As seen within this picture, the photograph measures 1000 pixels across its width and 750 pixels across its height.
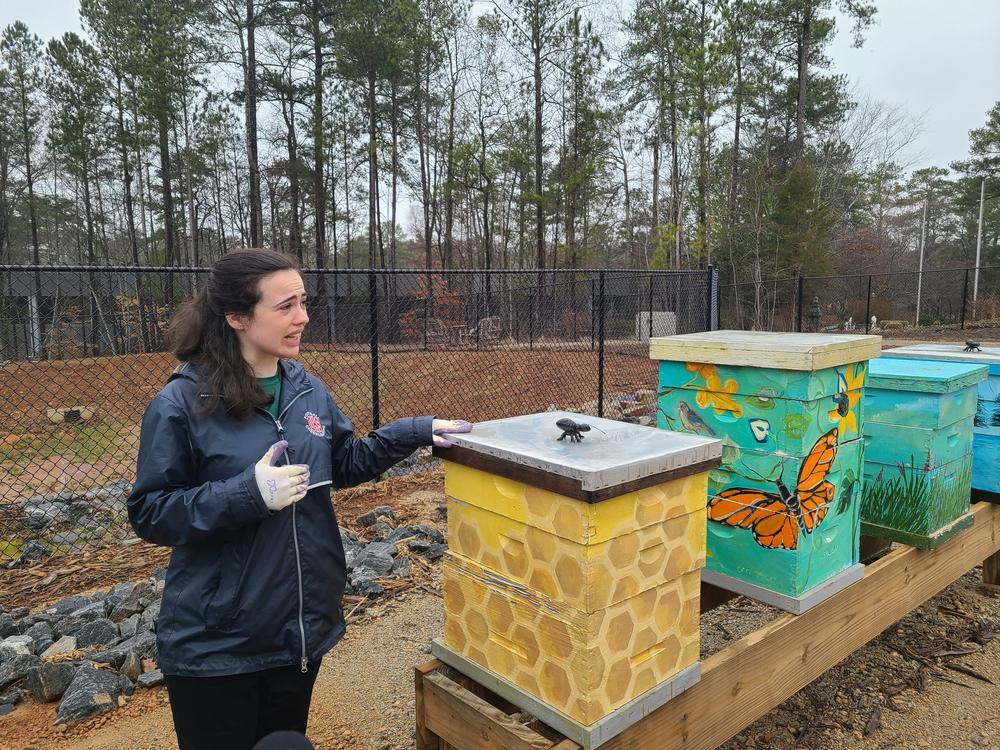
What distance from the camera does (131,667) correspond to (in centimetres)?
291

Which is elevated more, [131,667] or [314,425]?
[314,425]

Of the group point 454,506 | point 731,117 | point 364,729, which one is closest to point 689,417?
point 454,506

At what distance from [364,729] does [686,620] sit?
1524mm

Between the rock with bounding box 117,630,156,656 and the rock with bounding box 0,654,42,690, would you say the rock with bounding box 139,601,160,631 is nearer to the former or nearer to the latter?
the rock with bounding box 117,630,156,656

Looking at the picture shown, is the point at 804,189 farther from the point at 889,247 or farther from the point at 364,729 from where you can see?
the point at 364,729

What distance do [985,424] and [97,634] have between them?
450 cm

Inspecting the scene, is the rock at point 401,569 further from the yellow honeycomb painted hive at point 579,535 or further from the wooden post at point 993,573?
the wooden post at point 993,573

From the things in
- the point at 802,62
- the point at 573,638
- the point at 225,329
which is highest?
the point at 802,62

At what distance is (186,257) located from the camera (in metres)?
37.8

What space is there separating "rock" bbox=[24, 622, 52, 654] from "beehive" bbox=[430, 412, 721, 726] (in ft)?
8.10

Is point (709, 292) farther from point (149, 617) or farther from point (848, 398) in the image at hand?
point (149, 617)

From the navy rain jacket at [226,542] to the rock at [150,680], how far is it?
1.55 meters

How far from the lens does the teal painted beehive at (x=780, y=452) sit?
83.8 inches

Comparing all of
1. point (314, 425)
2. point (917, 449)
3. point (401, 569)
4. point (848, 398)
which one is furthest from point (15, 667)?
point (917, 449)
